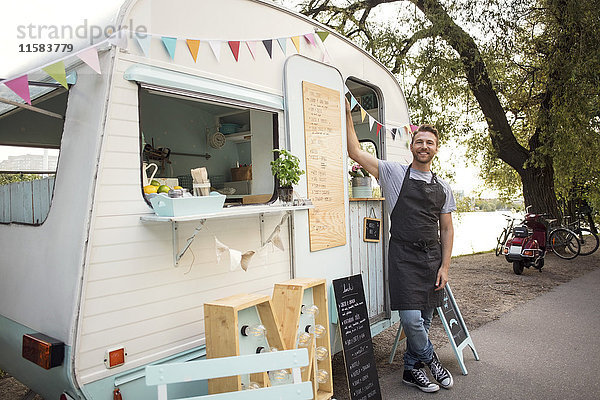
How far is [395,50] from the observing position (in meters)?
9.02

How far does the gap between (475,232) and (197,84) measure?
1640cm

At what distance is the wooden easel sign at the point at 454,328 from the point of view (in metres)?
4.07

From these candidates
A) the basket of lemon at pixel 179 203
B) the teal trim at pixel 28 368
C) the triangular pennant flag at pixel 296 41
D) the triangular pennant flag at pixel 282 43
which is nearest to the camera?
the teal trim at pixel 28 368

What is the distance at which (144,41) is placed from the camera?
2369 mm

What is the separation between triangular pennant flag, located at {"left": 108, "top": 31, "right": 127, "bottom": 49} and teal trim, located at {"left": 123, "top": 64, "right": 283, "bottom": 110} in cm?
11

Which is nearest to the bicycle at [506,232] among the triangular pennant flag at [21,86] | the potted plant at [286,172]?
the potted plant at [286,172]

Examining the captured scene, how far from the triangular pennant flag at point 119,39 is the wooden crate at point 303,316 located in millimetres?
1714

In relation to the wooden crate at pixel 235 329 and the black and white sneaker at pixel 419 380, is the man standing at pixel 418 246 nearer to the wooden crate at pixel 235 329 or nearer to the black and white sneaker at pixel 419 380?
the black and white sneaker at pixel 419 380

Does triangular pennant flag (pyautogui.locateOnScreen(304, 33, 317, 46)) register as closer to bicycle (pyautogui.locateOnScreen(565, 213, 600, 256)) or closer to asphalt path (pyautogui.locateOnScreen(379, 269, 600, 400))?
asphalt path (pyautogui.locateOnScreen(379, 269, 600, 400))

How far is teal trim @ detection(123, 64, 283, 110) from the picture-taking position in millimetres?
2342

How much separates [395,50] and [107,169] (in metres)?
7.85

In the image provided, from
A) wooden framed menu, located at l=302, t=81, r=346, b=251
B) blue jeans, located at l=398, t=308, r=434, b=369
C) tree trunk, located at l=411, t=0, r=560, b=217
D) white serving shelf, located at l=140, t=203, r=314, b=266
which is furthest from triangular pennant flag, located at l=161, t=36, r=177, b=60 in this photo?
tree trunk, located at l=411, t=0, r=560, b=217

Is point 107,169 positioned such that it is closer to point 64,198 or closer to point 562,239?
point 64,198

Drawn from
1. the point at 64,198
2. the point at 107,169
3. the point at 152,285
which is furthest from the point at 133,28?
the point at 152,285
